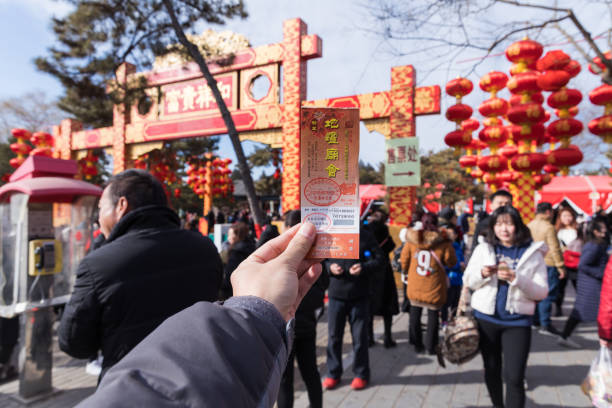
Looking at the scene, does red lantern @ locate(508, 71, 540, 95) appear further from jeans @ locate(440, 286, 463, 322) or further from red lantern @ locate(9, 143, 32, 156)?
red lantern @ locate(9, 143, 32, 156)

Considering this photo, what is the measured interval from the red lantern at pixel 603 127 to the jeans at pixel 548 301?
6.53 ft

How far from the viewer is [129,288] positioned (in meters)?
1.54

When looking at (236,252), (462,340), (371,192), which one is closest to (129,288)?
(236,252)

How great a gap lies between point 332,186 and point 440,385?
3.55m

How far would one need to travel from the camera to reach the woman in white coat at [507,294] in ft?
8.95

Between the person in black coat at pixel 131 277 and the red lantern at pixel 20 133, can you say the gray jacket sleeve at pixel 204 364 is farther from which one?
the red lantern at pixel 20 133

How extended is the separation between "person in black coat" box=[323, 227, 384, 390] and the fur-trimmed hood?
2.98ft

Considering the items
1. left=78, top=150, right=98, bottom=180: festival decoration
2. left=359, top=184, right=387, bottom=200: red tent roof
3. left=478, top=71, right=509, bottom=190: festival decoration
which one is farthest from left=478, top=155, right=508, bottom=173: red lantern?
left=78, top=150, right=98, bottom=180: festival decoration

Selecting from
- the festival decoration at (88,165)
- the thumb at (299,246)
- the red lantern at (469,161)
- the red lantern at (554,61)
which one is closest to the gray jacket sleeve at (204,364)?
the thumb at (299,246)

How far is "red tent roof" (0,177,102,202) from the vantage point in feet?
12.7

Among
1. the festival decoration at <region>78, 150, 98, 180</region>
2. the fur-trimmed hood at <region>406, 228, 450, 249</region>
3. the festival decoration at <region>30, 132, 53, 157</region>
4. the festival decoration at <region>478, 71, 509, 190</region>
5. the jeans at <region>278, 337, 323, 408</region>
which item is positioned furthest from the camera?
the festival decoration at <region>78, 150, 98, 180</region>

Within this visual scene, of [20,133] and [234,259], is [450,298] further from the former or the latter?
[20,133]

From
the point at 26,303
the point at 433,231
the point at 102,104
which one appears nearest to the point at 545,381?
the point at 433,231

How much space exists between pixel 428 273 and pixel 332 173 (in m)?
3.76
